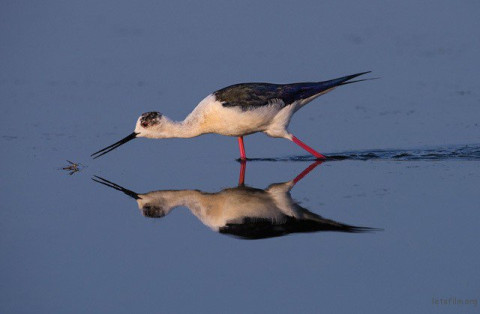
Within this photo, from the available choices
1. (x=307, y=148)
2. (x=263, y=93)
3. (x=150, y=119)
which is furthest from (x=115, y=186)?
(x=307, y=148)

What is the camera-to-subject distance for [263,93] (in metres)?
11.1

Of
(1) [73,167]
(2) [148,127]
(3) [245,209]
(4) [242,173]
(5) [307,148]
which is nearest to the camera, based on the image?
(3) [245,209]

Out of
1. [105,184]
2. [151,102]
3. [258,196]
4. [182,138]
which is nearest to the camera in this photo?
[258,196]

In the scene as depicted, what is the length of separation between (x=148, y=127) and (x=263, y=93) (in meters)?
1.48

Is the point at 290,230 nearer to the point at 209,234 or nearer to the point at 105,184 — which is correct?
the point at 209,234

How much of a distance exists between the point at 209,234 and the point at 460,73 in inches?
322

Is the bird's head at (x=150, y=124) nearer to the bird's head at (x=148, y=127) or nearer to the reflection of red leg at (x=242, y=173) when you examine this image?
the bird's head at (x=148, y=127)

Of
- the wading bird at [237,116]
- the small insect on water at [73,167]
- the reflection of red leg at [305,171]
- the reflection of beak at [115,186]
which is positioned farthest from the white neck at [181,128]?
the reflection of red leg at [305,171]

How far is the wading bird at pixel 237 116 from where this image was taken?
10805mm

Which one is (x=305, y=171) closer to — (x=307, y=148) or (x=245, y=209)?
(x=307, y=148)

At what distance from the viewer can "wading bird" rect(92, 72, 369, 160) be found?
10805mm

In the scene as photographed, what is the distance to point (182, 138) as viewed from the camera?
11.9m

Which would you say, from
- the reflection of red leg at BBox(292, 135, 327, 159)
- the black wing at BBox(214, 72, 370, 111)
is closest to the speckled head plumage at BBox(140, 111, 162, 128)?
the black wing at BBox(214, 72, 370, 111)

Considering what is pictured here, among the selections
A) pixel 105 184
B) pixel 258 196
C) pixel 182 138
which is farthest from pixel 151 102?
pixel 258 196
